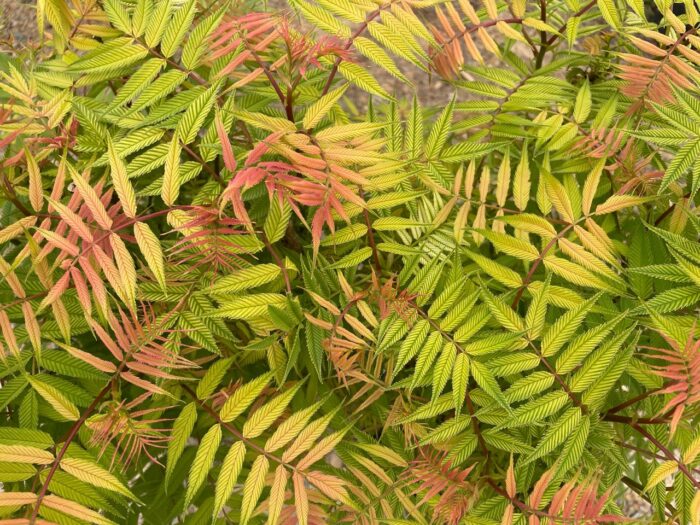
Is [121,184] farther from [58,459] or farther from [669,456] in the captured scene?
[669,456]

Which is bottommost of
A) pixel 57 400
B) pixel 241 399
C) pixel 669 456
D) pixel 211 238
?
pixel 669 456

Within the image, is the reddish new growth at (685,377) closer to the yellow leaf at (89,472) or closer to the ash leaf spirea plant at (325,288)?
the ash leaf spirea plant at (325,288)

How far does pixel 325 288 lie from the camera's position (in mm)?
1023

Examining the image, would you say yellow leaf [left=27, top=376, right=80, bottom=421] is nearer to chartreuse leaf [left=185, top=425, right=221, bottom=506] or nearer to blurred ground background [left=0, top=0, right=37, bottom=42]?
chartreuse leaf [left=185, top=425, right=221, bottom=506]

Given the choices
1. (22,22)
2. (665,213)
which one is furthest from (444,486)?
(22,22)

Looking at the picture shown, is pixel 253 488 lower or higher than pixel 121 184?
lower

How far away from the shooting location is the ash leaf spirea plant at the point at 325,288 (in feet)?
2.72

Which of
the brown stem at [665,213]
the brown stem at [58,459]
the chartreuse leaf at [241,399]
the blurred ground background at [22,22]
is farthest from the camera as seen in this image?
the blurred ground background at [22,22]

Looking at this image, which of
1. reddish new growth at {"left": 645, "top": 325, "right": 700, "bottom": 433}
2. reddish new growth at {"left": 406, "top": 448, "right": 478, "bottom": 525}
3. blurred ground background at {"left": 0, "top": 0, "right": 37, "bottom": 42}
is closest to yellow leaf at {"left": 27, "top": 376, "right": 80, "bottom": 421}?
reddish new growth at {"left": 406, "top": 448, "right": 478, "bottom": 525}

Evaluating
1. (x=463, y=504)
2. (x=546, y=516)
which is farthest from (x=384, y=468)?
(x=546, y=516)

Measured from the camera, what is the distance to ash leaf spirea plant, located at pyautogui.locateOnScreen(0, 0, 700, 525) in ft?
2.72

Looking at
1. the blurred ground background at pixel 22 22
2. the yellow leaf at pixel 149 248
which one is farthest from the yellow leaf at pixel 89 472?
the blurred ground background at pixel 22 22

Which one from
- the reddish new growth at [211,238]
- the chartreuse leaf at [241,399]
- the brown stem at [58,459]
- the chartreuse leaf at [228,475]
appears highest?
the reddish new growth at [211,238]

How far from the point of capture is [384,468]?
3.49 feet
